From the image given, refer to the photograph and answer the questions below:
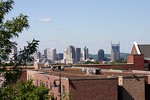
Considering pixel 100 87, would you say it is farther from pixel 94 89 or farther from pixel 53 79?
pixel 53 79

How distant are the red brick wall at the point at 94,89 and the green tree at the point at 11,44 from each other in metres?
28.9

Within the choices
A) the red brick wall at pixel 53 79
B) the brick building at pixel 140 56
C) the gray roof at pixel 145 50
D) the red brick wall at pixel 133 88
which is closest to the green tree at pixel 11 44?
the red brick wall at pixel 53 79

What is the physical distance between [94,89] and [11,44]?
1212 inches

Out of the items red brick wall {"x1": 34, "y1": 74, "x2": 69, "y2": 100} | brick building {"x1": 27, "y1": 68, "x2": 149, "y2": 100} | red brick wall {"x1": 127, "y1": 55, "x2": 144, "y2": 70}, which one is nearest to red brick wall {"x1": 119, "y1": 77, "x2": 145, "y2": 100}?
brick building {"x1": 27, "y1": 68, "x2": 149, "y2": 100}

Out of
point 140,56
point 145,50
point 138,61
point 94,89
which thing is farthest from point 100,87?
point 145,50

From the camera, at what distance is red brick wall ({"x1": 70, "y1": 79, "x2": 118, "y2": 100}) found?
42000mm

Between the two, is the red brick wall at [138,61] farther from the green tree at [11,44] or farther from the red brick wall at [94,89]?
the green tree at [11,44]

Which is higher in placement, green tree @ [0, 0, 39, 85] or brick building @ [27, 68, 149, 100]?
green tree @ [0, 0, 39, 85]

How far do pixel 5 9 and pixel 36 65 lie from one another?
258 ft

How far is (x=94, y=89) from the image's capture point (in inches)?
1683

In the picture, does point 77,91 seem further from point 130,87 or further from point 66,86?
point 130,87

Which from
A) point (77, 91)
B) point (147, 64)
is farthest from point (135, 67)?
point (77, 91)

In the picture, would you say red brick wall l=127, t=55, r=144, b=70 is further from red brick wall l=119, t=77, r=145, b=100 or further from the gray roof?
red brick wall l=119, t=77, r=145, b=100

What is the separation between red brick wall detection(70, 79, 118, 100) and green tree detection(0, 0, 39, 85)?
94.9 ft
